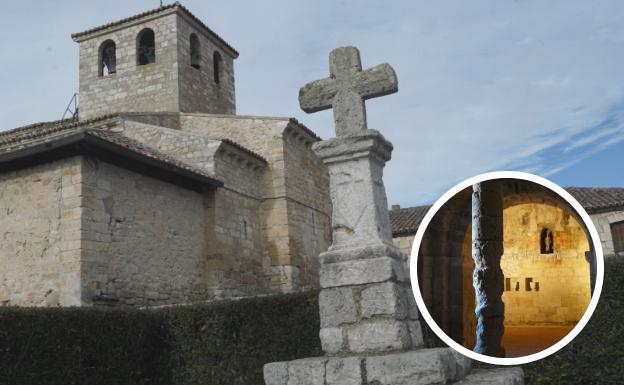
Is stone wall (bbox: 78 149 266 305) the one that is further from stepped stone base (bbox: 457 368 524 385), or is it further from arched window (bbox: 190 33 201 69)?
stepped stone base (bbox: 457 368 524 385)

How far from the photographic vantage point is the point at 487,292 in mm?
1590

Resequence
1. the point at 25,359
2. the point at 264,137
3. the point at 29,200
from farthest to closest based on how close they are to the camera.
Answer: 1. the point at 264,137
2. the point at 29,200
3. the point at 25,359

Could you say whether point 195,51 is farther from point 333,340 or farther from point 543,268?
point 543,268

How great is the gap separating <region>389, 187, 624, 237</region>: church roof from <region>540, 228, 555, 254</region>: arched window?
12243 millimetres

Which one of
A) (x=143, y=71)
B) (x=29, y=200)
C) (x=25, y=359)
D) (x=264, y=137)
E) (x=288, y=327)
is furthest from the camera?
(x=143, y=71)

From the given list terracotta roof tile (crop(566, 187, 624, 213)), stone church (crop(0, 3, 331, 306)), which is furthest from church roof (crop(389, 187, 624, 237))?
stone church (crop(0, 3, 331, 306))

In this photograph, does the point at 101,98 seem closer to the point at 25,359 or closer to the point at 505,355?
the point at 25,359

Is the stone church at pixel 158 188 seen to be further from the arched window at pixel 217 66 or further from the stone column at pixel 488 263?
the stone column at pixel 488 263

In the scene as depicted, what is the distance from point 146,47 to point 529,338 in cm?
1763

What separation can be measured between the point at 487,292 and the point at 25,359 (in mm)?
6116

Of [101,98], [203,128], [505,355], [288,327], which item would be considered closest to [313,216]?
[203,128]

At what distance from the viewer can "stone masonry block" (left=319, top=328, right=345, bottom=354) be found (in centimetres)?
450

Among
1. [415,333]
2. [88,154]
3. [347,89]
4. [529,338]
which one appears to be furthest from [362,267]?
[88,154]

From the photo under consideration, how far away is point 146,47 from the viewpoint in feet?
58.3
